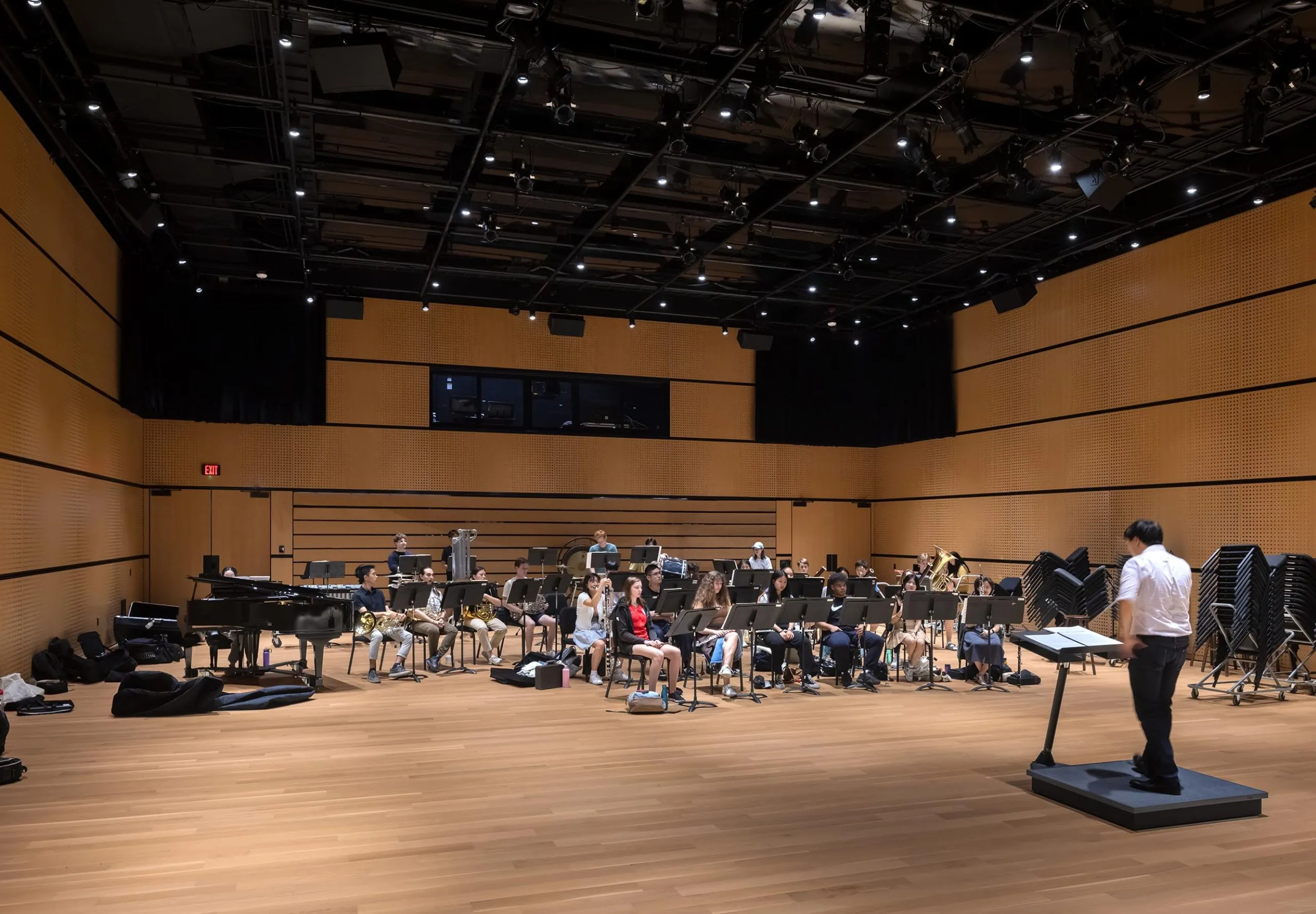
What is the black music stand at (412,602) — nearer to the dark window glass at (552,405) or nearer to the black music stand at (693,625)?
the black music stand at (693,625)

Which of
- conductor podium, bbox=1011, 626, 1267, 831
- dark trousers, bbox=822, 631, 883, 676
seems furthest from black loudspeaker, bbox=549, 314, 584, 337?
conductor podium, bbox=1011, 626, 1267, 831

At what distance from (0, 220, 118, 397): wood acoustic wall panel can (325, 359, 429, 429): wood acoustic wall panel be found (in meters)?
3.55

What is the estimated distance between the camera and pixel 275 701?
798 centimetres

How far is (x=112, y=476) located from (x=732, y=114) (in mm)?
9555

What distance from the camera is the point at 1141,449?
11883mm

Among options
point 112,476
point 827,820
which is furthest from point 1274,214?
point 112,476

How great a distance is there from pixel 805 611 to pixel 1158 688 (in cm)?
405

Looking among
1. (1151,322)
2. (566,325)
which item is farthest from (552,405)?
(1151,322)

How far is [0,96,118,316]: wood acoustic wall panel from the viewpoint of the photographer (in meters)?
7.96

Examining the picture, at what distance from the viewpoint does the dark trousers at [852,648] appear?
916cm

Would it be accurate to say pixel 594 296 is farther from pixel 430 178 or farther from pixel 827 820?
pixel 827 820

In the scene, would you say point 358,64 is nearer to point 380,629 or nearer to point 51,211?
point 51,211

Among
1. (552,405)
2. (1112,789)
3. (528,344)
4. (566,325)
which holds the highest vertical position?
(566,325)

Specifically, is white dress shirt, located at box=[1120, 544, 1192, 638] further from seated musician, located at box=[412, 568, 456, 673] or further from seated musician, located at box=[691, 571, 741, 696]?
seated musician, located at box=[412, 568, 456, 673]
